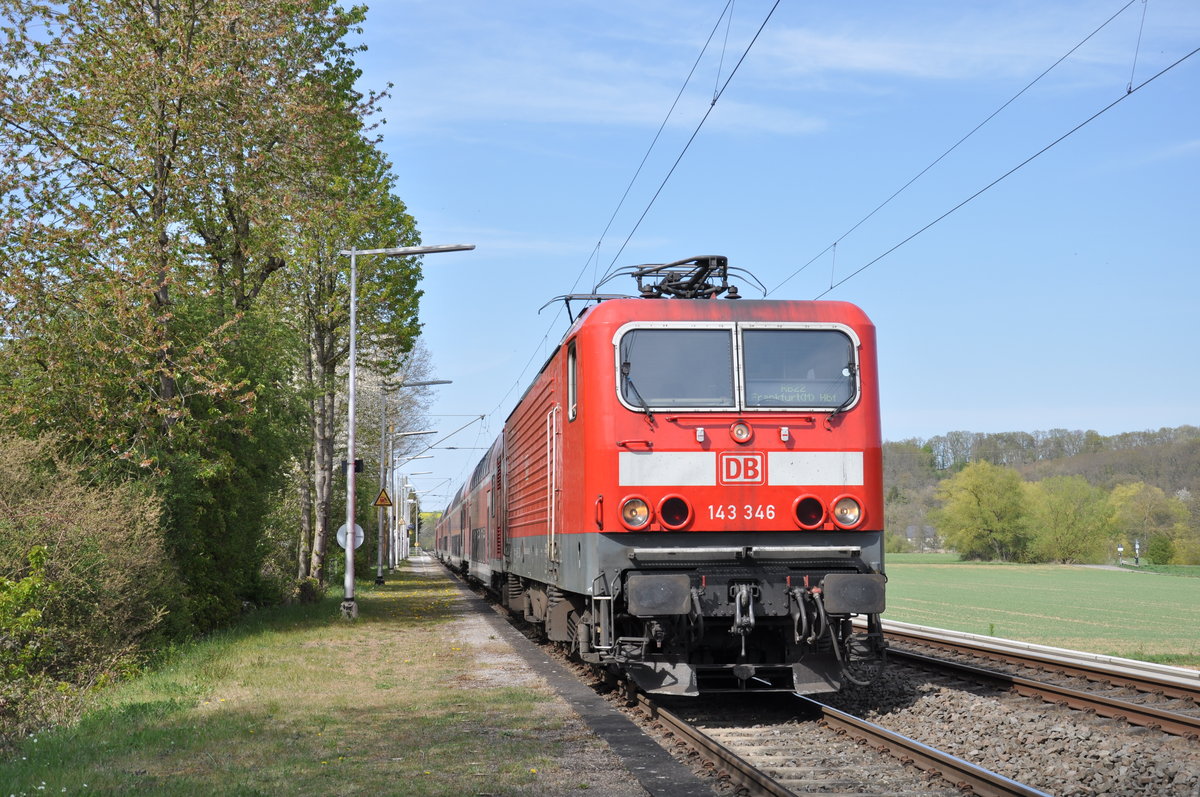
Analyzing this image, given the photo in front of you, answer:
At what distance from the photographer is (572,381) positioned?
1075 centimetres

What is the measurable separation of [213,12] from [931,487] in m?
102

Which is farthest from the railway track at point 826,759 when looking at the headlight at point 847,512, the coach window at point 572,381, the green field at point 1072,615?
the green field at point 1072,615

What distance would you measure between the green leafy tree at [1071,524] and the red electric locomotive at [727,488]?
8901cm

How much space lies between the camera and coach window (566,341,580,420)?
10.5m

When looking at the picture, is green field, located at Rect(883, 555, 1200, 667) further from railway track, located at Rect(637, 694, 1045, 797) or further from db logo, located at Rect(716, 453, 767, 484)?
db logo, located at Rect(716, 453, 767, 484)

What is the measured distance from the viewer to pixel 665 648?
9.67 metres

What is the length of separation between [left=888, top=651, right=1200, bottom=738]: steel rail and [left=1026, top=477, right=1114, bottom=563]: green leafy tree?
284 ft

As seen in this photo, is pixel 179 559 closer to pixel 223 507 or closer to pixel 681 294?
pixel 223 507

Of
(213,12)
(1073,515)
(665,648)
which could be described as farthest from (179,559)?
(1073,515)

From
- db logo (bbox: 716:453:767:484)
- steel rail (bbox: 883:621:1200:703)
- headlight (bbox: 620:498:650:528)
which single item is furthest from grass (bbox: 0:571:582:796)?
steel rail (bbox: 883:621:1200:703)

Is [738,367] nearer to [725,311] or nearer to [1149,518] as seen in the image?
[725,311]

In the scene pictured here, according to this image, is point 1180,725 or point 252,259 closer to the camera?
point 1180,725

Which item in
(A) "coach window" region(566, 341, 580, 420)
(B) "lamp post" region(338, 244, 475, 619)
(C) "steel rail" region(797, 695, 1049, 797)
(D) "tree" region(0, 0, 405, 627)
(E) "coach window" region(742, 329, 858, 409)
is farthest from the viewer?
Answer: (B) "lamp post" region(338, 244, 475, 619)

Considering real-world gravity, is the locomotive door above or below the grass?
above
